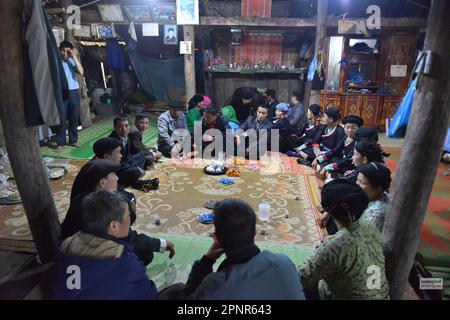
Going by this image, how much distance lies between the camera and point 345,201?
205 centimetres

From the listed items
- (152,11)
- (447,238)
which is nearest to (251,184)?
(447,238)

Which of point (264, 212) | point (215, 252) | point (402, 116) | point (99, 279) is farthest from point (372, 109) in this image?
point (99, 279)

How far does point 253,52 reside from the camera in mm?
10273

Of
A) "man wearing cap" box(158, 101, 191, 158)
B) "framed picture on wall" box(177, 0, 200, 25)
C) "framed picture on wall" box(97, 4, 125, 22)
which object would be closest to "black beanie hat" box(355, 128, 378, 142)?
"man wearing cap" box(158, 101, 191, 158)

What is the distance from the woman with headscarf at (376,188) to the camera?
2770 millimetres

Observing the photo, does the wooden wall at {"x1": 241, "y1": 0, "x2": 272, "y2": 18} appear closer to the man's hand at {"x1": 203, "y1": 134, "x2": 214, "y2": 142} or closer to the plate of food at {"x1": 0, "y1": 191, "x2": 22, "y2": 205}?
the man's hand at {"x1": 203, "y1": 134, "x2": 214, "y2": 142}

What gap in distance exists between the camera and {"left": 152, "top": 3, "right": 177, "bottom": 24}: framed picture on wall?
28.1ft

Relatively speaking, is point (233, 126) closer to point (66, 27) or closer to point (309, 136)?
point (309, 136)

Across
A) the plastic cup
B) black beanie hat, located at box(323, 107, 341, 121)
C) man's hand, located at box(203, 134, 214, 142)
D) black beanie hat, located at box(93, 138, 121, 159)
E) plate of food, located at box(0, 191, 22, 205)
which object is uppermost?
black beanie hat, located at box(323, 107, 341, 121)

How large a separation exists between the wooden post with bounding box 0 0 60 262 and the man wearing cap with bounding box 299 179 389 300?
234 cm

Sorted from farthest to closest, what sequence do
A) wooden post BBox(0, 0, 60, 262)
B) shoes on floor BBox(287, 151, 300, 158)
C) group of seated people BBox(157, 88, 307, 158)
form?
shoes on floor BBox(287, 151, 300, 158) < group of seated people BBox(157, 88, 307, 158) < wooden post BBox(0, 0, 60, 262)

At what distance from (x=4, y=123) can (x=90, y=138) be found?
5.54 metres

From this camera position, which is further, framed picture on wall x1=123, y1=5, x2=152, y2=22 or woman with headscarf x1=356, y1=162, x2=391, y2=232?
framed picture on wall x1=123, y1=5, x2=152, y2=22
